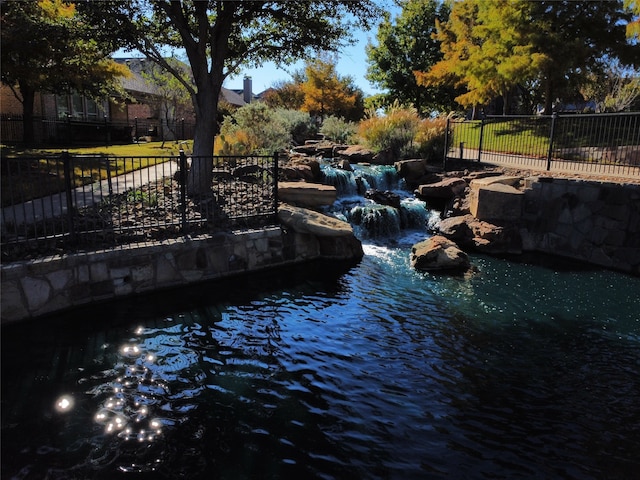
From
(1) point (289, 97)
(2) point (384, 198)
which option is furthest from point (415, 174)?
(1) point (289, 97)

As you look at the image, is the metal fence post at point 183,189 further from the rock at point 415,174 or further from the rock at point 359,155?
the rock at point 359,155

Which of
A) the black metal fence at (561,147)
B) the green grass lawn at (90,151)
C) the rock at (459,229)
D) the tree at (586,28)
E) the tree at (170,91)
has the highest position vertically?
the tree at (586,28)

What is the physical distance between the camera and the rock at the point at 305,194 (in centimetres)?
1029

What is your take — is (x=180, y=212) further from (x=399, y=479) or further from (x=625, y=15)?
(x=625, y=15)

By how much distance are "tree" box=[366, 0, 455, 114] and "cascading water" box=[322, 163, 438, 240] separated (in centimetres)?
1798

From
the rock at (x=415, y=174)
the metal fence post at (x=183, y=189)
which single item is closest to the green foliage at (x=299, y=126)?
the rock at (x=415, y=174)

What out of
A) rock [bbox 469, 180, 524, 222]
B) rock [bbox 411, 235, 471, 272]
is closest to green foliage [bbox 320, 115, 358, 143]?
rock [bbox 469, 180, 524, 222]

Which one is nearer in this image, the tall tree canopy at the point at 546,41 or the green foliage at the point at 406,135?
the green foliage at the point at 406,135

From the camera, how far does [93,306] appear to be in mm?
6500

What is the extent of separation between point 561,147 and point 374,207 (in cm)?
619

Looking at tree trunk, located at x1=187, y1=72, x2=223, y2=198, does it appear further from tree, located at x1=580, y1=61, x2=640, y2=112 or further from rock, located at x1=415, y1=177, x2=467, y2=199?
tree, located at x1=580, y1=61, x2=640, y2=112

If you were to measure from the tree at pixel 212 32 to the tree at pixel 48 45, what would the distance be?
0.79 m

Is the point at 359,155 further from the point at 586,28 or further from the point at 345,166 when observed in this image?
the point at 586,28

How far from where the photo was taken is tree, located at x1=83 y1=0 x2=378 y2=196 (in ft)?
29.3
